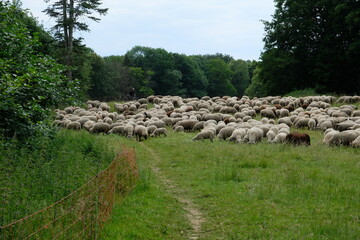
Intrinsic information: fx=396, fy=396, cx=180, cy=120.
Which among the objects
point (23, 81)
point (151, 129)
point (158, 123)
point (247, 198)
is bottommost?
point (247, 198)

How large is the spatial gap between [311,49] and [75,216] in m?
48.3

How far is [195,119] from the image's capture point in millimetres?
26891

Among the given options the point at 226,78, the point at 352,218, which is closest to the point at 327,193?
the point at 352,218

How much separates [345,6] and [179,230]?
135 feet

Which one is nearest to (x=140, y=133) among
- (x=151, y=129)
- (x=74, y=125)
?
(x=151, y=129)

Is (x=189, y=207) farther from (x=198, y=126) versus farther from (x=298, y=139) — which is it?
(x=198, y=126)

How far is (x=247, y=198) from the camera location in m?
9.77

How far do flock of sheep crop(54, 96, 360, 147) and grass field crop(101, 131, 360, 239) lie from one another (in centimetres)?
386

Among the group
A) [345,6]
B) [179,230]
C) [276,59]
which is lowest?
[179,230]

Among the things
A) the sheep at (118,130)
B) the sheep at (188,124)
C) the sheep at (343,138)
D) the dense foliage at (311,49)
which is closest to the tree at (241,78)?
the dense foliage at (311,49)

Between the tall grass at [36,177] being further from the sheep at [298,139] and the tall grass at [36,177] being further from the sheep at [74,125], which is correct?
the sheep at [74,125]

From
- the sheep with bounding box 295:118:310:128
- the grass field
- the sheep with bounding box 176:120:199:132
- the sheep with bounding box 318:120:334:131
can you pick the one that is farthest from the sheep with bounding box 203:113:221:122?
the grass field

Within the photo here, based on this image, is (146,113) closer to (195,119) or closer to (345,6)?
(195,119)

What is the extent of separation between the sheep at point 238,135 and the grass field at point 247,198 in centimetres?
422
